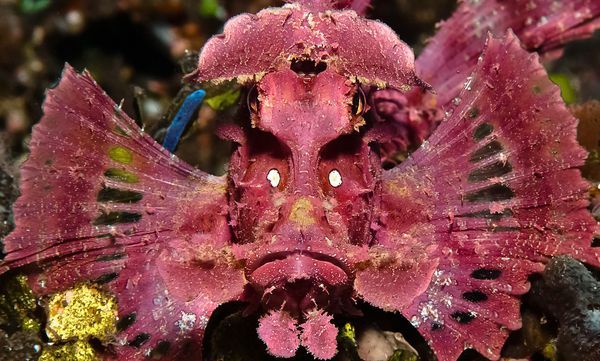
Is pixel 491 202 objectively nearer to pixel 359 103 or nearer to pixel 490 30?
pixel 359 103

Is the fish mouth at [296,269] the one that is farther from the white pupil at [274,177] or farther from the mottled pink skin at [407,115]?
the mottled pink skin at [407,115]

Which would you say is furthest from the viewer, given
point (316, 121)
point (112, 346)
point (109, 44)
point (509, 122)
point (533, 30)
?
point (109, 44)

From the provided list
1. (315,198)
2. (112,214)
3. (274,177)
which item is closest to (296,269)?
(315,198)

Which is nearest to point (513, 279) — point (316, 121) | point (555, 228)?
point (555, 228)

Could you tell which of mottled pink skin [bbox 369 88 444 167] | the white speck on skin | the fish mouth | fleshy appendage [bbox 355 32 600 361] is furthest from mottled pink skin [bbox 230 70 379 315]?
mottled pink skin [bbox 369 88 444 167]

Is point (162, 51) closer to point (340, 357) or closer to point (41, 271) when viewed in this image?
point (41, 271)

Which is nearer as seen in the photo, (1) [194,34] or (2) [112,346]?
(2) [112,346]

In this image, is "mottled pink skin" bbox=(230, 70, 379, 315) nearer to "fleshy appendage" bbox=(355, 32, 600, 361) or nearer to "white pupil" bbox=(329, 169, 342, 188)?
"white pupil" bbox=(329, 169, 342, 188)
